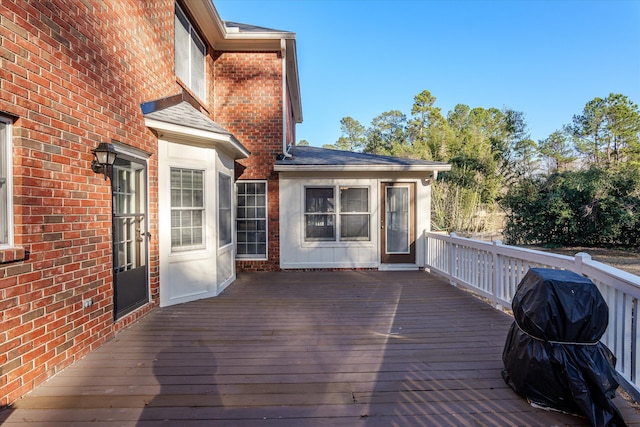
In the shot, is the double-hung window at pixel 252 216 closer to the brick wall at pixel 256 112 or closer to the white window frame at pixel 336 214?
the brick wall at pixel 256 112

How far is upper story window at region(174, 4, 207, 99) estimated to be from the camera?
18.2 ft

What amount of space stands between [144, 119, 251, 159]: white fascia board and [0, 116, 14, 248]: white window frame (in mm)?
1983

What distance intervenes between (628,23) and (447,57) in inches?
341

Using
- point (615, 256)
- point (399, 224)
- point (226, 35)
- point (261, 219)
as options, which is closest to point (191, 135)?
point (261, 219)

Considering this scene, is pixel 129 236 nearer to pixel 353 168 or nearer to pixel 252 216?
pixel 252 216

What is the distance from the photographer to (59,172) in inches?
111

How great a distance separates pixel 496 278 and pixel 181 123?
5053mm

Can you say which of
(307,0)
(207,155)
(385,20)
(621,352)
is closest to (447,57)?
(385,20)

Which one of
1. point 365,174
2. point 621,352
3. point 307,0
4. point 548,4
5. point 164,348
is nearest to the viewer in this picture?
point 621,352

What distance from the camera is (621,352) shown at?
242cm

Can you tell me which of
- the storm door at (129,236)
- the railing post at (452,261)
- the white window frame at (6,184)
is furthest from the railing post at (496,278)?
the white window frame at (6,184)

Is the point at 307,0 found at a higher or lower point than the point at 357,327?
higher

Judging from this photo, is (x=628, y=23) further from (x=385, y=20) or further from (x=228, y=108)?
(x=228, y=108)

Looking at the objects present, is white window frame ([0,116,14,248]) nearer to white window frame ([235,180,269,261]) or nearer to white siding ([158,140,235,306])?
white siding ([158,140,235,306])
